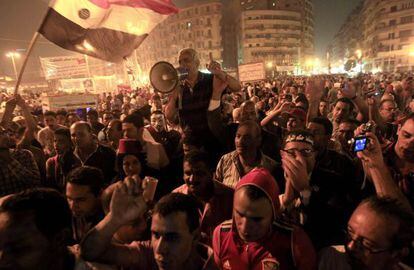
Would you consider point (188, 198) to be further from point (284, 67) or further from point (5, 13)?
point (5, 13)

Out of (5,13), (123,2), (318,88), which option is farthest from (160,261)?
(5,13)

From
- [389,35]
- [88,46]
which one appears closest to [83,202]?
[88,46]

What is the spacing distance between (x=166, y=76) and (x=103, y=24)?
2.47 metres

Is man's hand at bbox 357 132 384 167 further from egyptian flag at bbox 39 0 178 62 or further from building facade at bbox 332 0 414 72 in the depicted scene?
building facade at bbox 332 0 414 72

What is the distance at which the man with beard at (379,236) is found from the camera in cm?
174

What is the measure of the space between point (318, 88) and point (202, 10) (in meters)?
85.2

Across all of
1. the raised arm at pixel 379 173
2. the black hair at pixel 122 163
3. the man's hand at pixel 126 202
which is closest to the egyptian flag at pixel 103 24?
the black hair at pixel 122 163

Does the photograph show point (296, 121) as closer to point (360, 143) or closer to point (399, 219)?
point (360, 143)

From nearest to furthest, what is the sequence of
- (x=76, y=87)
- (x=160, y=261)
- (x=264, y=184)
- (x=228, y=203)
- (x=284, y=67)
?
(x=160, y=261), (x=264, y=184), (x=228, y=203), (x=76, y=87), (x=284, y=67)

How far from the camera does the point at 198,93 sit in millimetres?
4141

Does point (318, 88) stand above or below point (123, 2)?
below

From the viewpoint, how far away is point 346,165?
10.8 ft

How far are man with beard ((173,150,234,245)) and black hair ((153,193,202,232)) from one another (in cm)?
57

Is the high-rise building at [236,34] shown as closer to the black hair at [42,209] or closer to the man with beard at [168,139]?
the man with beard at [168,139]
